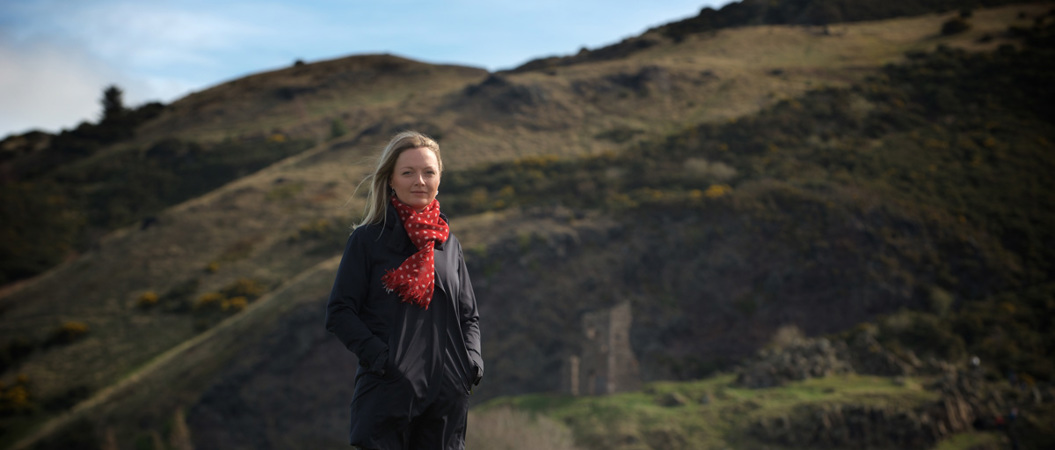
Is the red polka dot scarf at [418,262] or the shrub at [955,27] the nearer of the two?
the red polka dot scarf at [418,262]

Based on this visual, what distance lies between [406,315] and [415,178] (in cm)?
75

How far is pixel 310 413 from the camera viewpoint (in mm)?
31000

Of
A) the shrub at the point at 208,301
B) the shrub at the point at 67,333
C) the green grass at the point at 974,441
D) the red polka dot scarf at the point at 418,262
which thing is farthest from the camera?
the shrub at the point at 208,301

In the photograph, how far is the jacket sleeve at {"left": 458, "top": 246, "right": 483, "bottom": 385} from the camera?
15.1 ft

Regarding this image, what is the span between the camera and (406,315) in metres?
4.44

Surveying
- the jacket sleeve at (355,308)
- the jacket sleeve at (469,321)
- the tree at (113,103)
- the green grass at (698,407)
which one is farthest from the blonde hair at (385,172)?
the tree at (113,103)

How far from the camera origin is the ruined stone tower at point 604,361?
28938 millimetres

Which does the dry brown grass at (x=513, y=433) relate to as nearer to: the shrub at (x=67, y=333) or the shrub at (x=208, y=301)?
the shrub at (x=208, y=301)

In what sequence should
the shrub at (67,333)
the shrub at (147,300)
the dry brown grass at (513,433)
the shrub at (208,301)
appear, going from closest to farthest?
the dry brown grass at (513,433), the shrub at (67,333), the shrub at (208,301), the shrub at (147,300)

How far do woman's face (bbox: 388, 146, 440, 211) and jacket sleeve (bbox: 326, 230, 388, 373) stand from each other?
35 cm

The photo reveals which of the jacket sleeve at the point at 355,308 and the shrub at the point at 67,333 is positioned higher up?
the jacket sleeve at the point at 355,308

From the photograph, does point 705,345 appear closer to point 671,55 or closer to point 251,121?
point 671,55

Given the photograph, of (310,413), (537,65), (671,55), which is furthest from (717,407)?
(537,65)

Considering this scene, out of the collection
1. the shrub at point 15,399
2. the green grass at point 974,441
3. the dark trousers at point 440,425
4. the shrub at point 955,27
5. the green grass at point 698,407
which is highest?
the dark trousers at point 440,425
